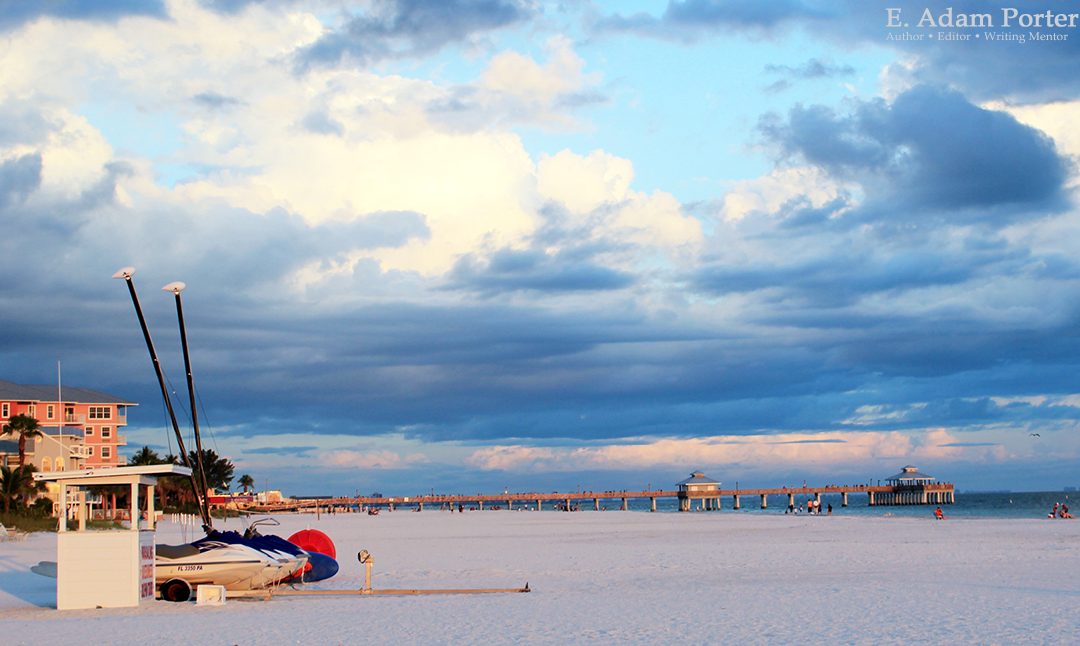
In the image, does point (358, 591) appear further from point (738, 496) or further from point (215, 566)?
point (738, 496)

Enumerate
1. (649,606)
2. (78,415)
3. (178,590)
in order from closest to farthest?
(649,606), (178,590), (78,415)

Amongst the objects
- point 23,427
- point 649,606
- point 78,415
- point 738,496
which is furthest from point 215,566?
point 738,496

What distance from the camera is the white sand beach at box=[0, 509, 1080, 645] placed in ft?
55.3

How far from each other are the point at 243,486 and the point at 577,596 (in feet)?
578

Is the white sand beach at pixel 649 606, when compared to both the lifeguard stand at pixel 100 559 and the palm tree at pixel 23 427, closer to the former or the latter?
the lifeguard stand at pixel 100 559

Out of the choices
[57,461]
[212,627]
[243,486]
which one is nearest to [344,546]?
[212,627]

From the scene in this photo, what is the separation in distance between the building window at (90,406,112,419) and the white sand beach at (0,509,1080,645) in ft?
224

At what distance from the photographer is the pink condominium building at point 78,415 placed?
93500 mm

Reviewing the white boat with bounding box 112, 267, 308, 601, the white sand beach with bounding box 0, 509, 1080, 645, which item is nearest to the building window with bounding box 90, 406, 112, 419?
the white sand beach with bounding box 0, 509, 1080, 645

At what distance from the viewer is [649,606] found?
20.6 m

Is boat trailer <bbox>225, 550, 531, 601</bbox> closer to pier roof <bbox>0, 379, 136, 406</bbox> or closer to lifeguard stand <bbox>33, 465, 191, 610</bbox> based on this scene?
lifeguard stand <bbox>33, 465, 191, 610</bbox>

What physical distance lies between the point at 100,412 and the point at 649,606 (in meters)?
Answer: 89.8

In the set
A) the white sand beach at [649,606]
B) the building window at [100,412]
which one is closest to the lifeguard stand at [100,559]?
the white sand beach at [649,606]

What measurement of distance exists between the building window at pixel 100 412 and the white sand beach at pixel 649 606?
224ft
